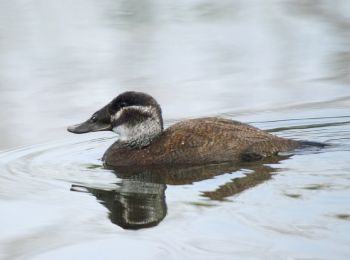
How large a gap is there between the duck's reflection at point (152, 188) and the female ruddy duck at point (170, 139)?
7.2 inches

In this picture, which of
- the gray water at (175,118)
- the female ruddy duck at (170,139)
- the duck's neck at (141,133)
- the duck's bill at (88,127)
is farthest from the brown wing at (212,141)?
the duck's bill at (88,127)

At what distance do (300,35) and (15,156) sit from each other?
761 centimetres

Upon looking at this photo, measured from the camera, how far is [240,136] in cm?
1177

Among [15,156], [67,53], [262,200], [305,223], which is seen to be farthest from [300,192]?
[67,53]

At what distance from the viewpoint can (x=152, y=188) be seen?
10.7m

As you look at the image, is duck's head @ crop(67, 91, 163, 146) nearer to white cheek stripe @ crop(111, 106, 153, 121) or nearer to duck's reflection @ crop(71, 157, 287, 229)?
white cheek stripe @ crop(111, 106, 153, 121)

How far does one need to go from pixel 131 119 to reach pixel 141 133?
21 centimetres

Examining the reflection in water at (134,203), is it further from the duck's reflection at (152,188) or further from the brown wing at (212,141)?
the brown wing at (212,141)

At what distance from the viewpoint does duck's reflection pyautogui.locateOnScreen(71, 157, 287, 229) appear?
9.51 metres

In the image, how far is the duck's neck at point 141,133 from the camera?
12.1 m

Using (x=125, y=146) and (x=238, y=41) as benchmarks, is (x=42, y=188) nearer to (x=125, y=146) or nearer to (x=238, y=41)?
(x=125, y=146)

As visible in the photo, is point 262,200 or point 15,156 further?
point 15,156

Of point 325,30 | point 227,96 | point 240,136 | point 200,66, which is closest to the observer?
point 240,136

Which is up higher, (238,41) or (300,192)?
(238,41)
